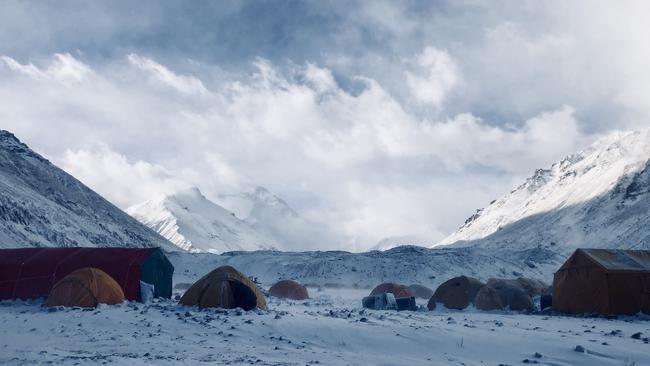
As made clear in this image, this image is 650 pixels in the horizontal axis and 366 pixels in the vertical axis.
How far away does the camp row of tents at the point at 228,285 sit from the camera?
91.1ft

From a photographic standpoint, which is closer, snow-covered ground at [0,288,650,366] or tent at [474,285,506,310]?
snow-covered ground at [0,288,650,366]

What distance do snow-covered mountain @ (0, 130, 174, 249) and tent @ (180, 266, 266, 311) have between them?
2107 inches

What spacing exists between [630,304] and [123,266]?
1134 inches

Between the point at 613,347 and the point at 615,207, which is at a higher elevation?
the point at 615,207

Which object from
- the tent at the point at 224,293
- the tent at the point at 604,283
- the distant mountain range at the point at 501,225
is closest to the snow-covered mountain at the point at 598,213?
the distant mountain range at the point at 501,225

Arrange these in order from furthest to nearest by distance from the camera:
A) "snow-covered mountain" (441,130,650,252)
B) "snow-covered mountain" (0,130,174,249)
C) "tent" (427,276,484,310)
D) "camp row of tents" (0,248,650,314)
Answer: "snow-covered mountain" (441,130,650,252) < "snow-covered mountain" (0,130,174,249) < "tent" (427,276,484,310) < "camp row of tents" (0,248,650,314)

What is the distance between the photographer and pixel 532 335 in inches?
784

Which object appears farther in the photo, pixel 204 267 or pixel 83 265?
pixel 204 267

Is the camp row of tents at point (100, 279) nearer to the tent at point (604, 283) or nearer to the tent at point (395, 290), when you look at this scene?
the tent at point (395, 290)

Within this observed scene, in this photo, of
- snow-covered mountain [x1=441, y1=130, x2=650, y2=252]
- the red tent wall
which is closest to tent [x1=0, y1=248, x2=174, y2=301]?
the red tent wall

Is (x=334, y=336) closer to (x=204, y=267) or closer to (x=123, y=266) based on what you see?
(x=123, y=266)

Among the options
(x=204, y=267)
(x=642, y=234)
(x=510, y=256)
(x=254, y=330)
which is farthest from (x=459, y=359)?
(x=642, y=234)

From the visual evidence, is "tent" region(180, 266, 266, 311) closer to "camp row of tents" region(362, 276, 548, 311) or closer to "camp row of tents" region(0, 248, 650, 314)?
Result: "camp row of tents" region(0, 248, 650, 314)

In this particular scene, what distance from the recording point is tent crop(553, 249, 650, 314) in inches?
1161
